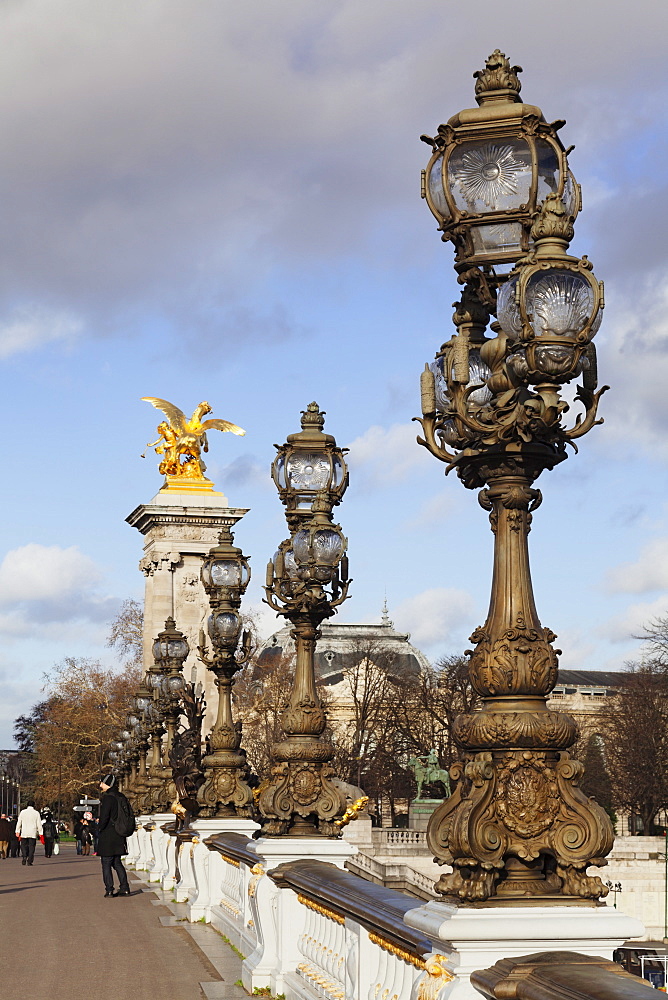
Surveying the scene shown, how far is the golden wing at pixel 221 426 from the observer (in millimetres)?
77625

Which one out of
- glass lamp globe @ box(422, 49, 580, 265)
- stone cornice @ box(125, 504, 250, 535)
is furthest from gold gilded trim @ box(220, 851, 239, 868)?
stone cornice @ box(125, 504, 250, 535)

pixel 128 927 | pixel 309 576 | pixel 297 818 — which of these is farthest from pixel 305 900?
pixel 128 927

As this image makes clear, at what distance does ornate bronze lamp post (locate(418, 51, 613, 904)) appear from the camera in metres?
5.89

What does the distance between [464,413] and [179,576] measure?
67503 mm

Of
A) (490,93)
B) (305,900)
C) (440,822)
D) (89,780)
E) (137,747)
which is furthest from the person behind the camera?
(89,780)

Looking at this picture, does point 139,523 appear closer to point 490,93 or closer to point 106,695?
point 106,695

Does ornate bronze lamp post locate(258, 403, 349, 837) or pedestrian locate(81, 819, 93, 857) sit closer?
ornate bronze lamp post locate(258, 403, 349, 837)

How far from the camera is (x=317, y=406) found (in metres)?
13.4

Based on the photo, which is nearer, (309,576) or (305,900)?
(305,900)

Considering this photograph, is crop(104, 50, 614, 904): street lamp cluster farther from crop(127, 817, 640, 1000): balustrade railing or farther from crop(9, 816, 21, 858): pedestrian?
crop(9, 816, 21, 858): pedestrian

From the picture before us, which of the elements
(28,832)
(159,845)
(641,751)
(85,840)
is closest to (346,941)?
(159,845)

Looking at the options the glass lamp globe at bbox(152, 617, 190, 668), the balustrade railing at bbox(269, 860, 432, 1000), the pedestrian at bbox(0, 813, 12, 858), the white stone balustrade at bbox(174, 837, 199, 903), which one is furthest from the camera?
the pedestrian at bbox(0, 813, 12, 858)

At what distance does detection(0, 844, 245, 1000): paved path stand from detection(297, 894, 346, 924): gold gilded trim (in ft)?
4.35

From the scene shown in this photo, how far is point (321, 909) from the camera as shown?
978cm
